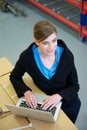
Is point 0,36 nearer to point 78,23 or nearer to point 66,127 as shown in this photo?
point 78,23

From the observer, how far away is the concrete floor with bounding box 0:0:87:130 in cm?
299

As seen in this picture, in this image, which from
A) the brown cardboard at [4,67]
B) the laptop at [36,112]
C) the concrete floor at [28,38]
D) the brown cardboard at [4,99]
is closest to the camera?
the laptop at [36,112]

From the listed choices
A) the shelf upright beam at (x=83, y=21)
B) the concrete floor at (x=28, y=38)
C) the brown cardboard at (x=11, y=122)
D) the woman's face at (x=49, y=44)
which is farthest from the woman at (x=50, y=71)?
the shelf upright beam at (x=83, y=21)

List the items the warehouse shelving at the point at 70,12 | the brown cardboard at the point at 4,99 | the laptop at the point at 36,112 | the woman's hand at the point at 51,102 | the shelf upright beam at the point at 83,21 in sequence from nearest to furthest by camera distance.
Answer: the laptop at the point at 36,112
the woman's hand at the point at 51,102
the brown cardboard at the point at 4,99
the shelf upright beam at the point at 83,21
the warehouse shelving at the point at 70,12

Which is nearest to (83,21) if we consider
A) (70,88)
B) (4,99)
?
(70,88)

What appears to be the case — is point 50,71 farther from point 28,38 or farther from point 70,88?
point 28,38

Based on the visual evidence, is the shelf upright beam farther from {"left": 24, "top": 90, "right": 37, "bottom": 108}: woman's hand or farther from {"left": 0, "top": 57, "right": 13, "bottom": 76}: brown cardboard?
{"left": 24, "top": 90, "right": 37, "bottom": 108}: woman's hand

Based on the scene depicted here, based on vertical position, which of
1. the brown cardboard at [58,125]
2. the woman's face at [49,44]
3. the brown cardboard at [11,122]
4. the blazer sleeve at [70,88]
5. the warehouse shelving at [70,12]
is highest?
the woman's face at [49,44]

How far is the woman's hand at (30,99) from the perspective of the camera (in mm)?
1531

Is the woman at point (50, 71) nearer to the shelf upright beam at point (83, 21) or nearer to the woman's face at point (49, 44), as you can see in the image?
the woman's face at point (49, 44)

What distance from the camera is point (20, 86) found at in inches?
67.1

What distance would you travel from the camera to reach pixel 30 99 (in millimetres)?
1558

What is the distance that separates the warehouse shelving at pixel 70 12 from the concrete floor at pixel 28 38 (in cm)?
14

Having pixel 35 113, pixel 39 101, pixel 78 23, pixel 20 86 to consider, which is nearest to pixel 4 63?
pixel 20 86
